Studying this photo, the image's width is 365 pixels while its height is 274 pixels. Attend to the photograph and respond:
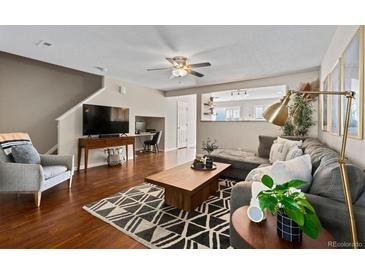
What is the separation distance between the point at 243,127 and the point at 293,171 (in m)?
3.67

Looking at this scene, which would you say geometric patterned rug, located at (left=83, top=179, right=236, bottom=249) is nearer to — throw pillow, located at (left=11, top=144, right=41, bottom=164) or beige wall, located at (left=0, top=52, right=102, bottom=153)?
throw pillow, located at (left=11, top=144, right=41, bottom=164)

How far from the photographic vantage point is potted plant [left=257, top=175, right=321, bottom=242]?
84cm

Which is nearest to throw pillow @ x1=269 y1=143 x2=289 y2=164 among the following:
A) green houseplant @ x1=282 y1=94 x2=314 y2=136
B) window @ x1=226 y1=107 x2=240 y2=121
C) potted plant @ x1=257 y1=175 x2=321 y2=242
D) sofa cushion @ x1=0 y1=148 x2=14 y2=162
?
green houseplant @ x1=282 y1=94 x2=314 y2=136

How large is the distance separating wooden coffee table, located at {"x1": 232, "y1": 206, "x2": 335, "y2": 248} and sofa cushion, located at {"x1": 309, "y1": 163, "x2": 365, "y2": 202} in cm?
30

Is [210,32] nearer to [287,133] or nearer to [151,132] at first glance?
[287,133]

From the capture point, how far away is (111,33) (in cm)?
240

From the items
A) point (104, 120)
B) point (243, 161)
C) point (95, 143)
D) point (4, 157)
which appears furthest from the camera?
point (104, 120)

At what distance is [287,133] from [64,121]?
5.05m

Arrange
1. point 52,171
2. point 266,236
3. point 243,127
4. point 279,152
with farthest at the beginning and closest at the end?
point 243,127 < point 279,152 < point 52,171 < point 266,236

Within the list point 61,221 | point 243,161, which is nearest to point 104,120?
point 61,221

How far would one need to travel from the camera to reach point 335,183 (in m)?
1.17

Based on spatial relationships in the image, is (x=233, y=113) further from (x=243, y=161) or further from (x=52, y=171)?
(x=52, y=171)

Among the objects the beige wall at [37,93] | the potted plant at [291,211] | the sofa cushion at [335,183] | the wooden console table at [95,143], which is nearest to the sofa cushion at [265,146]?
the sofa cushion at [335,183]
